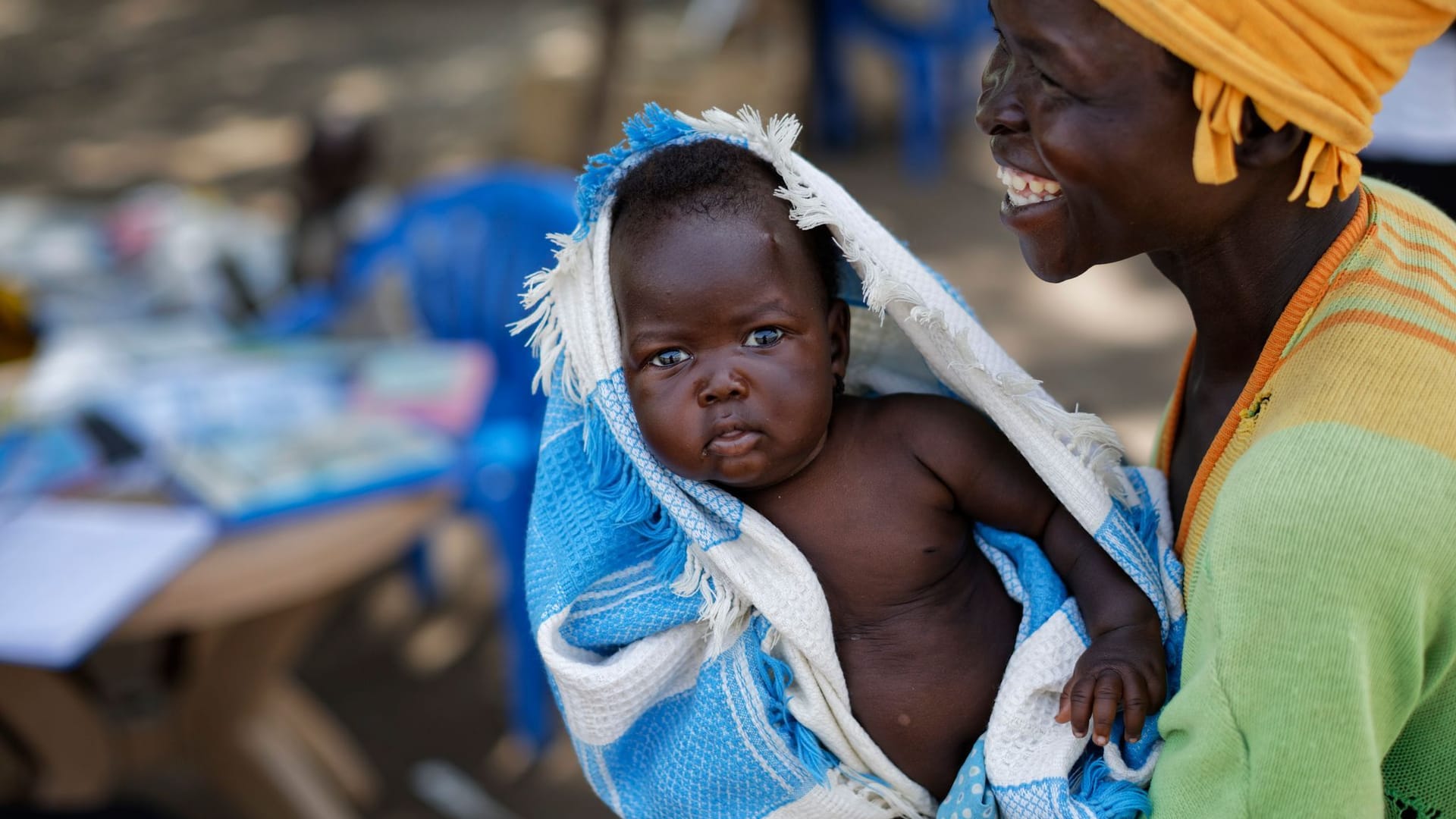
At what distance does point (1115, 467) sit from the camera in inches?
57.9

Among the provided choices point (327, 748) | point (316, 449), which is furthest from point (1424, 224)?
point (327, 748)

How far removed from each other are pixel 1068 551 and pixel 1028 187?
0.47m

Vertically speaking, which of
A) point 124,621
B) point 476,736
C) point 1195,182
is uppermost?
point 1195,182

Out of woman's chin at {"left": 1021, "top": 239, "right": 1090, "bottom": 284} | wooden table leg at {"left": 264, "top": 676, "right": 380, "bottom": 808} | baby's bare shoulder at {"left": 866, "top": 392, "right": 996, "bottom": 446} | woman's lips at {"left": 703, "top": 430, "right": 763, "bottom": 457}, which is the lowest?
wooden table leg at {"left": 264, "top": 676, "right": 380, "bottom": 808}

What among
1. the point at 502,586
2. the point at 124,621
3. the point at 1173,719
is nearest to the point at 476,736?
the point at 502,586

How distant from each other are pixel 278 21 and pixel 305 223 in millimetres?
7004

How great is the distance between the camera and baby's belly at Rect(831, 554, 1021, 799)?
1.48m

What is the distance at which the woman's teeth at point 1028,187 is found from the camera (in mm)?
1261

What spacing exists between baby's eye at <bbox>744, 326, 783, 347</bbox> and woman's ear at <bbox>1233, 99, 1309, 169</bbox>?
1.87 feet

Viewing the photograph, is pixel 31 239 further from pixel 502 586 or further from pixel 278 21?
pixel 278 21

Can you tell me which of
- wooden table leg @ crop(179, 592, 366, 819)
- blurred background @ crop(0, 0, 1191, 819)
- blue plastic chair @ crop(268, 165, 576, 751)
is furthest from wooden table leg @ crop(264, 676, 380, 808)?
blue plastic chair @ crop(268, 165, 576, 751)

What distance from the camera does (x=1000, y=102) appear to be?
4.08 feet

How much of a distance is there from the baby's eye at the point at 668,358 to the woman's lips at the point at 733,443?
0.12 m

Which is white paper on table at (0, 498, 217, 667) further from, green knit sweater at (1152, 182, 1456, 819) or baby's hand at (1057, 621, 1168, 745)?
green knit sweater at (1152, 182, 1456, 819)
